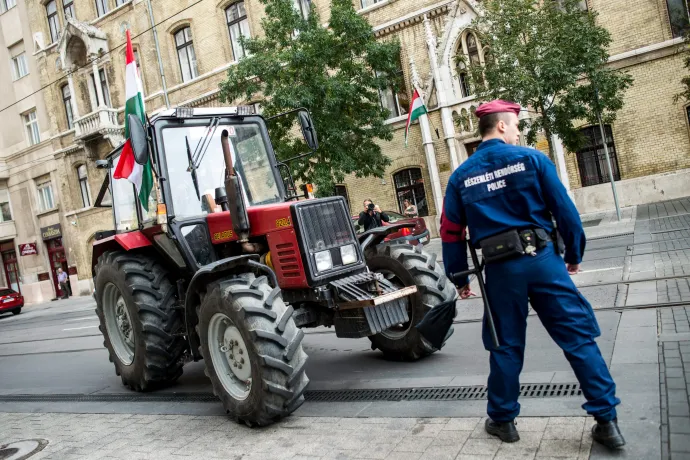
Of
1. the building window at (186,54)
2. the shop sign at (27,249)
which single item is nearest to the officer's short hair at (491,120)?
the building window at (186,54)

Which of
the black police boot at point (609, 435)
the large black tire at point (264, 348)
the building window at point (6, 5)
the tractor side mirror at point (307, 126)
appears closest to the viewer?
the black police boot at point (609, 435)

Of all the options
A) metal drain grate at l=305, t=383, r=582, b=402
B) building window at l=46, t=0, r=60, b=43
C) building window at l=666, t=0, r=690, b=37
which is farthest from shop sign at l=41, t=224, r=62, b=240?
metal drain grate at l=305, t=383, r=582, b=402

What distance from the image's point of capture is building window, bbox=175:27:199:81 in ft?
90.5

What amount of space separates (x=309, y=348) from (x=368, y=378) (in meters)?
1.94

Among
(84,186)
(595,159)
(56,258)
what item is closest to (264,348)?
(595,159)

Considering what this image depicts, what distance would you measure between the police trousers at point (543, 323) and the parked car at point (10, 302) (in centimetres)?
2875

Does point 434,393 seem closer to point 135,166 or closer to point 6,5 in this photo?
point 135,166

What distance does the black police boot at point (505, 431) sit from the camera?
3.55m

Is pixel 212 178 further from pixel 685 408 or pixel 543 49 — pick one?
pixel 543 49

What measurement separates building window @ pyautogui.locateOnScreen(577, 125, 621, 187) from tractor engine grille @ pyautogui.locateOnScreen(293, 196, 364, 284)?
16495mm

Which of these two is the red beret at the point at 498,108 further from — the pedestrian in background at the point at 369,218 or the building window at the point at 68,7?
the building window at the point at 68,7

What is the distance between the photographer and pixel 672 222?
13258 mm

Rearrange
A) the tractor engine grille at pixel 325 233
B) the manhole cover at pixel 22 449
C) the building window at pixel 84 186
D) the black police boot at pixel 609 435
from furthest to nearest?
the building window at pixel 84 186 < the tractor engine grille at pixel 325 233 < the manhole cover at pixel 22 449 < the black police boot at pixel 609 435

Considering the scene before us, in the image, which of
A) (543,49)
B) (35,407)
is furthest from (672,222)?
(35,407)
